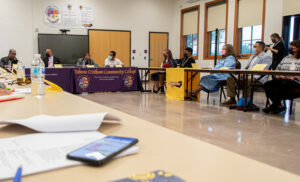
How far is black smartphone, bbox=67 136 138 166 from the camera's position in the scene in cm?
45

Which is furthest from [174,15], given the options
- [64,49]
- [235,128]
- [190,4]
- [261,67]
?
[235,128]

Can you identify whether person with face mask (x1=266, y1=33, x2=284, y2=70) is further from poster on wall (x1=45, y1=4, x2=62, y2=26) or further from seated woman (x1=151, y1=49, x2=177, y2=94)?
poster on wall (x1=45, y1=4, x2=62, y2=26)

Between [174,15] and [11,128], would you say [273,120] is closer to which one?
[11,128]

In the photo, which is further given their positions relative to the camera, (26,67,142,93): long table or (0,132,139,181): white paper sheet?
(26,67,142,93): long table

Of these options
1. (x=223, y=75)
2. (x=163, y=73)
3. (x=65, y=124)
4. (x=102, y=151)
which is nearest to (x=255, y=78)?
(x=223, y=75)

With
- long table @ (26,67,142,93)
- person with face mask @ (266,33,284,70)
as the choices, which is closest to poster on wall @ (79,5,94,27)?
long table @ (26,67,142,93)

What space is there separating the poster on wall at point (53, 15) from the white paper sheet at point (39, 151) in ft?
27.1

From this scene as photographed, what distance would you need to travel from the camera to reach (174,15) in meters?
9.79

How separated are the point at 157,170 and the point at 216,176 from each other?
9 centimetres

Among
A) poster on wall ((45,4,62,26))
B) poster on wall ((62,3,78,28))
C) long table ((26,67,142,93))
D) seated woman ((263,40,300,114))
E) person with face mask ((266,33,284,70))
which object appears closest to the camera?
seated woman ((263,40,300,114))

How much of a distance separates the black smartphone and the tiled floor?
1.57 meters

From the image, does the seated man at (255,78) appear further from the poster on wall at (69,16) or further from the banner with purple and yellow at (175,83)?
the poster on wall at (69,16)

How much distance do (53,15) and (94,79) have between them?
11.4ft

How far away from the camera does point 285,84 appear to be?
3480 mm
